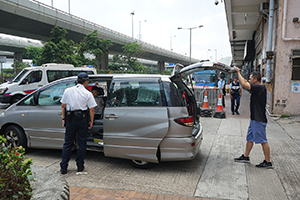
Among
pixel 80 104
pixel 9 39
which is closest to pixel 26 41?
pixel 9 39

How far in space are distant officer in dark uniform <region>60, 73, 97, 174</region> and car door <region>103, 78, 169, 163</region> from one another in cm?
37

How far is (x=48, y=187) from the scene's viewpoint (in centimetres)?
225

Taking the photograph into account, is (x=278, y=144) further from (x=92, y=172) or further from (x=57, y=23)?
(x=57, y=23)

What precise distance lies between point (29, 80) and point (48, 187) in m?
12.7

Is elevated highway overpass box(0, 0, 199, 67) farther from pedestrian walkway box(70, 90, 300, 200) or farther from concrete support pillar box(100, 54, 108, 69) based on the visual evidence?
pedestrian walkway box(70, 90, 300, 200)

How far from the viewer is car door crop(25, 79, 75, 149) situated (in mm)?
4918

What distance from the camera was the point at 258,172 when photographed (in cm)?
438

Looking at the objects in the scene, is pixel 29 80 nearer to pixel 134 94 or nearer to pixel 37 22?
pixel 134 94

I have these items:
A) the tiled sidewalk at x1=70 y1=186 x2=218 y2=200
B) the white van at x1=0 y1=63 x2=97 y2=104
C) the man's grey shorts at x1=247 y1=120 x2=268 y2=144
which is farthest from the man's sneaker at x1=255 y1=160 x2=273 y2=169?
the white van at x1=0 y1=63 x2=97 y2=104

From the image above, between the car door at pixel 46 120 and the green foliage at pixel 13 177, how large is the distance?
2.70m

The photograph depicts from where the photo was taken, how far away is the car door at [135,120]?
13.8 feet

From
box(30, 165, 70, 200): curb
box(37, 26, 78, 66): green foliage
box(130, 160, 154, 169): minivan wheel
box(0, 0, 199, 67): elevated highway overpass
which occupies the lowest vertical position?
box(130, 160, 154, 169): minivan wheel

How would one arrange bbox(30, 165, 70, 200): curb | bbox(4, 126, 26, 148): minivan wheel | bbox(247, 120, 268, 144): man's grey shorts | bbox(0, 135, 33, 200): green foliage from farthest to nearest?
bbox(4, 126, 26, 148): minivan wheel → bbox(247, 120, 268, 144): man's grey shorts → bbox(30, 165, 70, 200): curb → bbox(0, 135, 33, 200): green foliage

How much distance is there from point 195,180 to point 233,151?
1.97m
